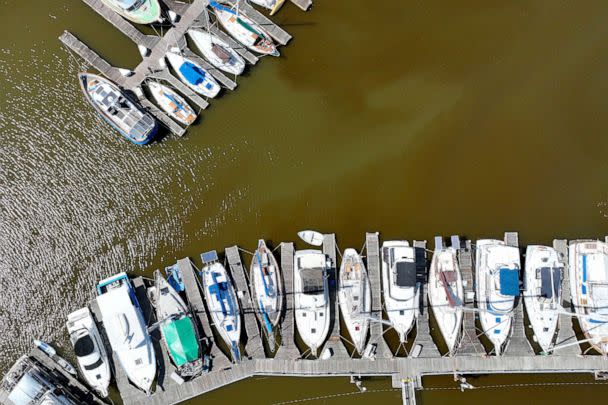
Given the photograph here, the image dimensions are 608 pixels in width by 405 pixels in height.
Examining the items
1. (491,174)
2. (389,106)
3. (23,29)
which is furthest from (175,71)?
(491,174)

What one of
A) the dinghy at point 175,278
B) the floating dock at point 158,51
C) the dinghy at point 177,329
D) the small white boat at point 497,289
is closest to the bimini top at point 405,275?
the small white boat at point 497,289

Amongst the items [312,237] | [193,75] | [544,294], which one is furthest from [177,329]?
[544,294]

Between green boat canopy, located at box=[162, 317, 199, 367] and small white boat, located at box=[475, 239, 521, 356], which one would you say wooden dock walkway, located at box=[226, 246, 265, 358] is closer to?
green boat canopy, located at box=[162, 317, 199, 367]

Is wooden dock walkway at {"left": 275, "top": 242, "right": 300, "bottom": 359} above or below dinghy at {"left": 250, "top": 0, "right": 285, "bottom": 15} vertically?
below

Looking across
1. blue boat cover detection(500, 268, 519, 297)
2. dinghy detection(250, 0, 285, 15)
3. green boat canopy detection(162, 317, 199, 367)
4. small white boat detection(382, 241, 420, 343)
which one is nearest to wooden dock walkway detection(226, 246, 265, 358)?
green boat canopy detection(162, 317, 199, 367)

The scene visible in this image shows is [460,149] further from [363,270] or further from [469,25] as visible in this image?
[363,270]

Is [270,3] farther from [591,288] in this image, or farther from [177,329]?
[591,288]
